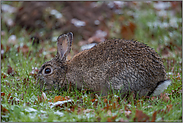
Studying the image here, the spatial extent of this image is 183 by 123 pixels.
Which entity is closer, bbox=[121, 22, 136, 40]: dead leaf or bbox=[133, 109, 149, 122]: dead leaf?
bbox=[133, 109, 149, 122]: dead leaf

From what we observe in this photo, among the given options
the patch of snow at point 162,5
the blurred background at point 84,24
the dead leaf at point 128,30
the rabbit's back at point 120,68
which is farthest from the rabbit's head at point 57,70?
the patch of snow at point 162,5

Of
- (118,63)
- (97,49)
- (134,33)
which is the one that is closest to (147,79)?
(118,63)

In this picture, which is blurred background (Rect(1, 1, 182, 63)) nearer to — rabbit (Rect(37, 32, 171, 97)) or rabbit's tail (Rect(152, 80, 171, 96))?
rabbit (Rect(37, 32, 171, 97))

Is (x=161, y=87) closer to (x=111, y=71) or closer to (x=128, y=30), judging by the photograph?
(x=111, y=71)

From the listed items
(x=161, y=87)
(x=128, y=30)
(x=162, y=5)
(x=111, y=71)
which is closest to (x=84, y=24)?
(x=128, y=30)

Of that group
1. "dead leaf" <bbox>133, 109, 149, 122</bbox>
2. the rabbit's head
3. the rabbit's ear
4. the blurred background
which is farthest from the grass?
the blurred background

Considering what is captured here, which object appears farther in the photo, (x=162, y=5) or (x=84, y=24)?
(x=162, y=5)

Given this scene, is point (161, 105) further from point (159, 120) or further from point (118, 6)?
point (118, 6)
